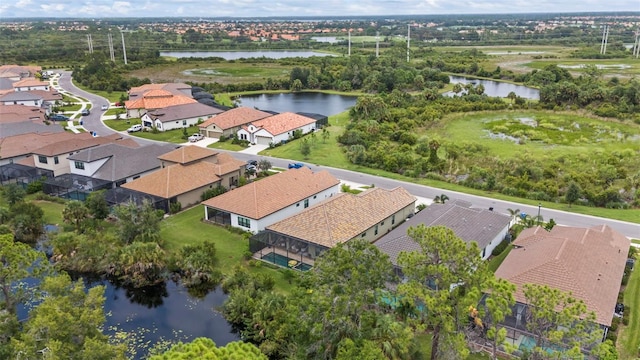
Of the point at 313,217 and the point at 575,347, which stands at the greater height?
the point at 575,347

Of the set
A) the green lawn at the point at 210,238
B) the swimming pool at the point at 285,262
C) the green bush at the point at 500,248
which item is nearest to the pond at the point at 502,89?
the green bush at the point at 500,248

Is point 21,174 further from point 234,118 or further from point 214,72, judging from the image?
point 214,72

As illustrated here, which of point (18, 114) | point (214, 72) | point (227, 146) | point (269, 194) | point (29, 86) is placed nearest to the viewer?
point (269, 194)

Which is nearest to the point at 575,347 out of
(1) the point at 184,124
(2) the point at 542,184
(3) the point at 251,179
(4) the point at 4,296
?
(4) the point at 4,296

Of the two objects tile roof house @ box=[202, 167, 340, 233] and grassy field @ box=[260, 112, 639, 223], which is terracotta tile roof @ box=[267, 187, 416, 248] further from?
grassy field @ box=[260, 112, 639, 223]

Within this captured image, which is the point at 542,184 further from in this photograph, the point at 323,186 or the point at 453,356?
the point at 453,356

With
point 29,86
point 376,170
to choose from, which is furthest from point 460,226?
point 29,86

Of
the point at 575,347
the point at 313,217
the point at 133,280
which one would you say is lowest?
the point at 133,280
